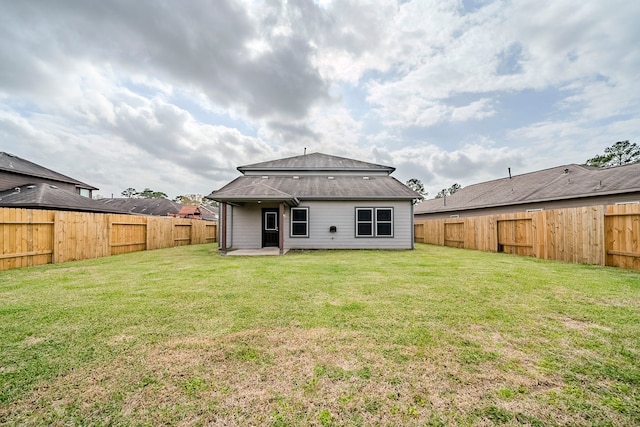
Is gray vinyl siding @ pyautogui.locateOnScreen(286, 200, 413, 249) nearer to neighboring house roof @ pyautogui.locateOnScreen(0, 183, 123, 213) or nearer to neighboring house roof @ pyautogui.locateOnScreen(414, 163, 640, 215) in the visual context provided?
neighboring house roof @ pyautogui.locateOnScreen(414, 163, 640, 215)

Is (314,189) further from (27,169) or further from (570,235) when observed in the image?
(27,169)

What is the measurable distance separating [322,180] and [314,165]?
1661mm

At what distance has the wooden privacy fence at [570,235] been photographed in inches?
252

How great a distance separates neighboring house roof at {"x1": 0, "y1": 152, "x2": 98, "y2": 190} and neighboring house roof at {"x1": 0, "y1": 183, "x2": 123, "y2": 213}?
3.54 feet

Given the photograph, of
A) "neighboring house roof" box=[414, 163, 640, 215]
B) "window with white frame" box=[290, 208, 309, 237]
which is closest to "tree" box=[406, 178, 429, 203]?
"neighboring house roof" box=[414, 163, 640, 215]

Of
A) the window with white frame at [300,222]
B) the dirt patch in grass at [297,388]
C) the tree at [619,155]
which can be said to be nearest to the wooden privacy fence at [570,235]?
the dirt patch in grass at [297,388]

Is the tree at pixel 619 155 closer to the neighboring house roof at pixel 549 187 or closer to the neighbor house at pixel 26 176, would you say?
the neighboring house roof at pixel 549 187

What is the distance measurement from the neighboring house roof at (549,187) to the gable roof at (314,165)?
853 cm

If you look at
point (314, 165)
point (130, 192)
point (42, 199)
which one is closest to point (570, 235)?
point (314, 165)

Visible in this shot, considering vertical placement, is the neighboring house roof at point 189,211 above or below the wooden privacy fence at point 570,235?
above

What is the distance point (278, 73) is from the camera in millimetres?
13453

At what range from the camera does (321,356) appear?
2369mm

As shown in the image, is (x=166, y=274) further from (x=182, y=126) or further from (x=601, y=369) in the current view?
(x=182, y=126)

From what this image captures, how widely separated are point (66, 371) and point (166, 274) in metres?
4.26
